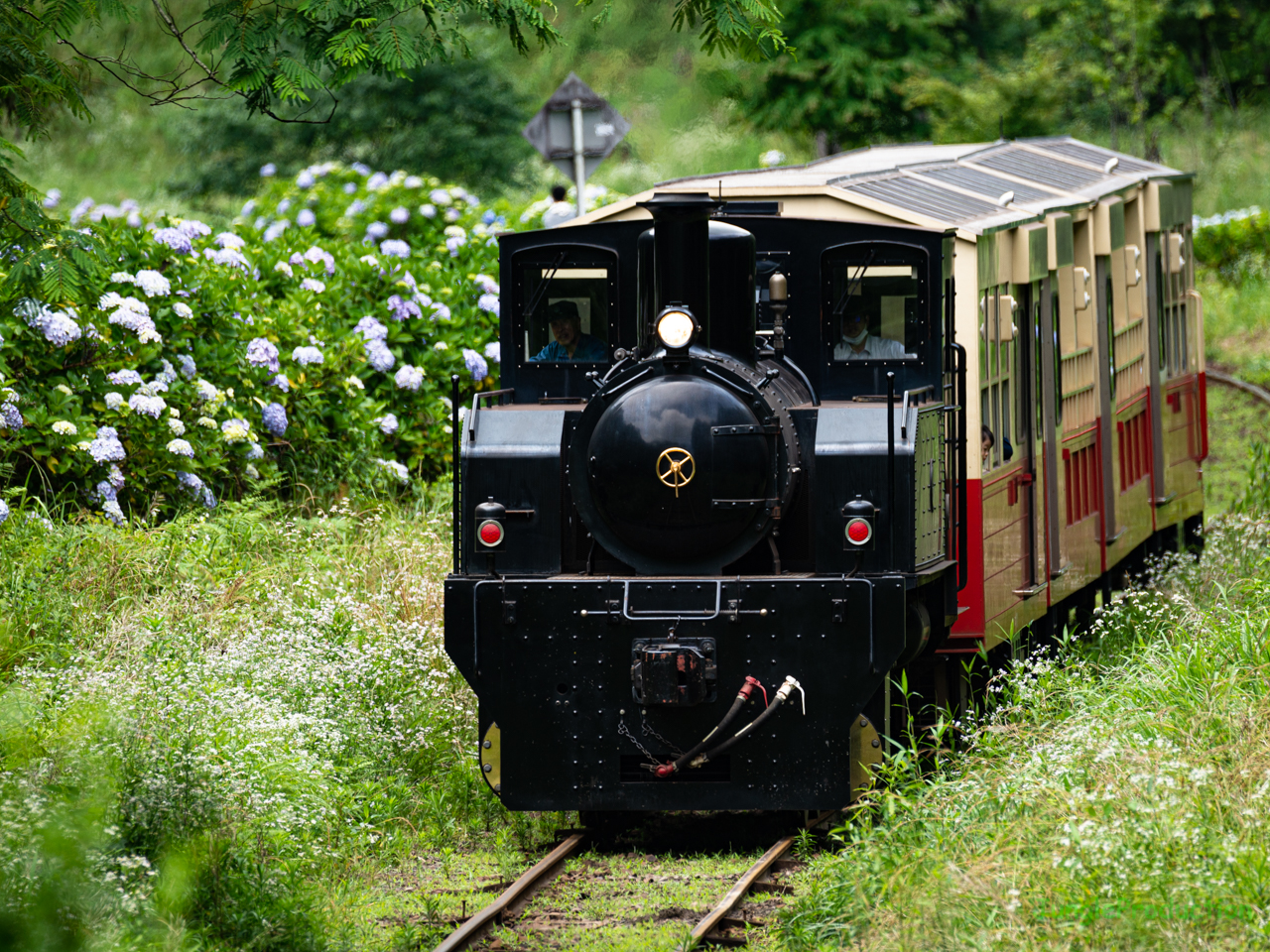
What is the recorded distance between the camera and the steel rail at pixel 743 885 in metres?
7.01

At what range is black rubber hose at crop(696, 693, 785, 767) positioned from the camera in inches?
316

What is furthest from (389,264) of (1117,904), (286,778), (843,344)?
(1117,904)

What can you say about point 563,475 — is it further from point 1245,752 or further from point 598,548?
point 1245,752

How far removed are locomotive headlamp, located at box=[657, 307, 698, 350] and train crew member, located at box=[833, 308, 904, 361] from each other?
3.86 ft

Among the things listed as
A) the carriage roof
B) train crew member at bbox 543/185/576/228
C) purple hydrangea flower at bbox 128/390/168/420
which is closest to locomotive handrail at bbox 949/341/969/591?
the carriage roof

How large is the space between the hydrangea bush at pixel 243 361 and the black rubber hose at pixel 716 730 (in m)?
3.82

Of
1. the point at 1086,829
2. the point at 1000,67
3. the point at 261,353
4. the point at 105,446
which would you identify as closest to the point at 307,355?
the point at 261,353

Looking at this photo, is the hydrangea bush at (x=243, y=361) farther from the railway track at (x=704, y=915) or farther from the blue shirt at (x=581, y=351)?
the railway track at (x=704, y=915)

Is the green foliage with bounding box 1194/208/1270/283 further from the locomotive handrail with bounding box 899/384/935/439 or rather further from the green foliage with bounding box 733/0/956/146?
the locomotive handrail with bounding box 899/384/935/439

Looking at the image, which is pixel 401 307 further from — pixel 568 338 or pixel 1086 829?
pixel 1086 829

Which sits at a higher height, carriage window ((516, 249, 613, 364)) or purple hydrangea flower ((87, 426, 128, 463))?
carriage window ((516, 249, 613, 364))

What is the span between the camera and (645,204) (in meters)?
8.50

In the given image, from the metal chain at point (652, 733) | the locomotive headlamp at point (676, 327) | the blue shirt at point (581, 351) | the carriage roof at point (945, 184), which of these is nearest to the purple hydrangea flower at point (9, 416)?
the blue shirt at point (581, 351)

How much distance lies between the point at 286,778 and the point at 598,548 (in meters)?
1.78
